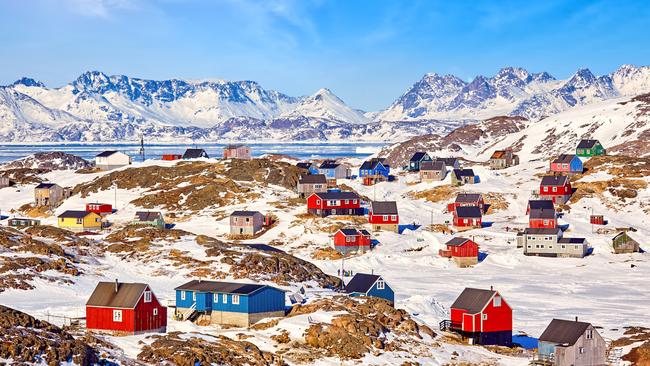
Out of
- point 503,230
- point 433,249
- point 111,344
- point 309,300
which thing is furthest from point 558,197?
point 111,344

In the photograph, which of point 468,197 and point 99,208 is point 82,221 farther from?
point 468,197

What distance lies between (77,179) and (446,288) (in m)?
94.0

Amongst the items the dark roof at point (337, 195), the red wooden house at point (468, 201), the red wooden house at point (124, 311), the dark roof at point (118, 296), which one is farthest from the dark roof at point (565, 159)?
the dark roof at point (118, 296)

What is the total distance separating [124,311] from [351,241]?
54.7 meters

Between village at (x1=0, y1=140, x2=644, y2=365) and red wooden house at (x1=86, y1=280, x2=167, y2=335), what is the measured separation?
3.3 inches

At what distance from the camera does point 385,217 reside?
12744cm

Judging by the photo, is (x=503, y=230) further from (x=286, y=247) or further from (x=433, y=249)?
(x=286, y=247)

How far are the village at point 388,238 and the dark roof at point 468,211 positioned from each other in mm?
134

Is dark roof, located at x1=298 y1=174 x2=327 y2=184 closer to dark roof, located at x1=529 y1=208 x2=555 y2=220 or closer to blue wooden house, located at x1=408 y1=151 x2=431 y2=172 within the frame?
dark roof, located at x1=529 y1=208 x2=555 y2=220

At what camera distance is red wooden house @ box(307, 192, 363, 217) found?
134125 millimetres

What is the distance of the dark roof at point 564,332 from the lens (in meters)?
63.1

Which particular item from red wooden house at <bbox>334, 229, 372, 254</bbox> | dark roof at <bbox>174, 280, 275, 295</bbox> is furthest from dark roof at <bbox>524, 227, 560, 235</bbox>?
dark roof at <bbox>174, 280, 275, 295</bbox>

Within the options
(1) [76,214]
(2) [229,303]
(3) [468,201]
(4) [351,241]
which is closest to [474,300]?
(2) [229,303]

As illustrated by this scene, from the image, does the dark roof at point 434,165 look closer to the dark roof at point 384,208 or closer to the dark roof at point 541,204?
the dark roof at point 541,204
